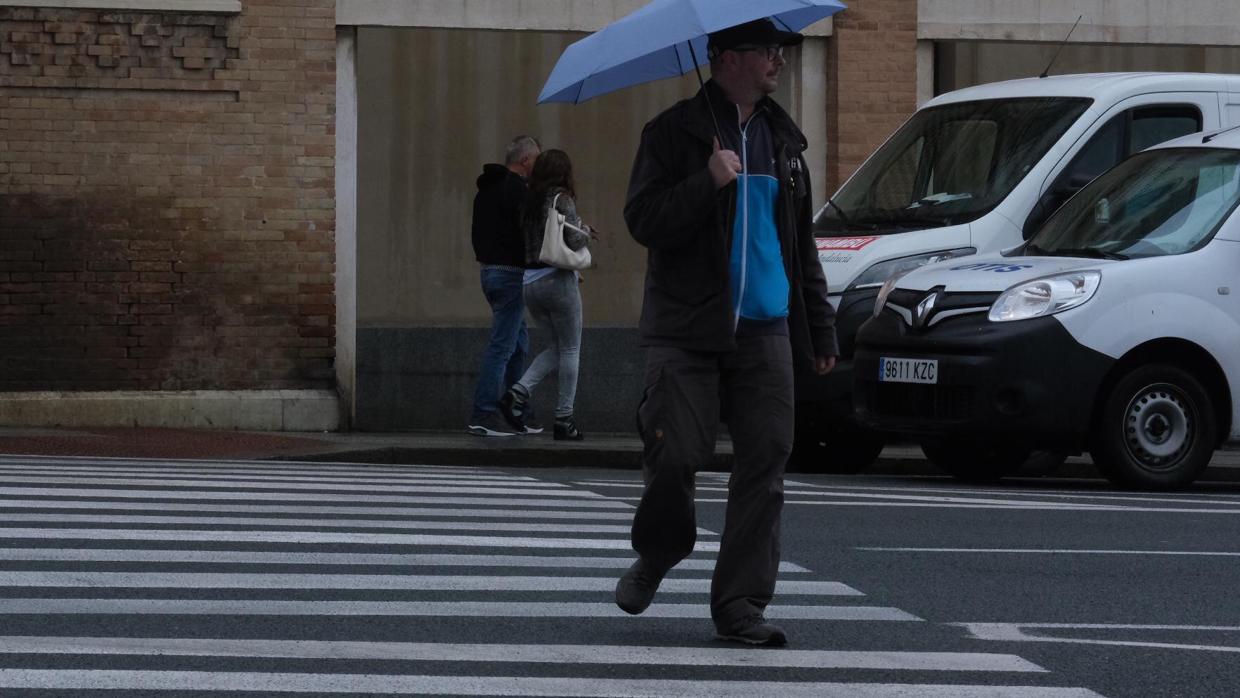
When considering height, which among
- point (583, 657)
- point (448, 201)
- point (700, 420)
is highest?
point (448, 201)

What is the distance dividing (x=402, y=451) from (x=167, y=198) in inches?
130

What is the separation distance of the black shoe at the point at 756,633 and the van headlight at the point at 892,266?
611 centimetres

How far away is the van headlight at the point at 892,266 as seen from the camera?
40.2ft

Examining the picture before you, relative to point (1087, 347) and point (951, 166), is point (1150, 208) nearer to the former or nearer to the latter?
point (1087, 347)

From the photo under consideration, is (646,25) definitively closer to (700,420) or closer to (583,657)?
(700,420)

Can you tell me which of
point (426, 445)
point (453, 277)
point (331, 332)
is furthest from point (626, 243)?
point (426, 445)

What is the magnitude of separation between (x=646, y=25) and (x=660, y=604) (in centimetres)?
188

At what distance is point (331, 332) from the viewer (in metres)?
16.8

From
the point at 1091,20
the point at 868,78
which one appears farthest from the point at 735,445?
the point at 1091,20

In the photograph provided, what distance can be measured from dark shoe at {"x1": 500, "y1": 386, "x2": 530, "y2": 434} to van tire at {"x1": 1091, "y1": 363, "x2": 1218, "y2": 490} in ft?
15.8

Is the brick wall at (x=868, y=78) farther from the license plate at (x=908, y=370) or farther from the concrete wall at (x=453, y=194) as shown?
the license plate at (x=908, y=370)

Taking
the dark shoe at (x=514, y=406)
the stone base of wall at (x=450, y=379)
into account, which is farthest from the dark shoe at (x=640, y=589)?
the stone base of wall at (x=450, y=379)

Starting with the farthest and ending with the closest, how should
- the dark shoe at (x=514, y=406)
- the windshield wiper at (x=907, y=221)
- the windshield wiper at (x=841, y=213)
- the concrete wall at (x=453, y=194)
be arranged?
1. the concrete wall at (x=453, y=194)
2. the dark shoe at (x=514, y=406)
3. the windshield wiper at (x=841, y=213)
4. the windshield wiper at (x=907, y=221)

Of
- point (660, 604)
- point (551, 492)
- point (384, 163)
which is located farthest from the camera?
point (384, 163)
